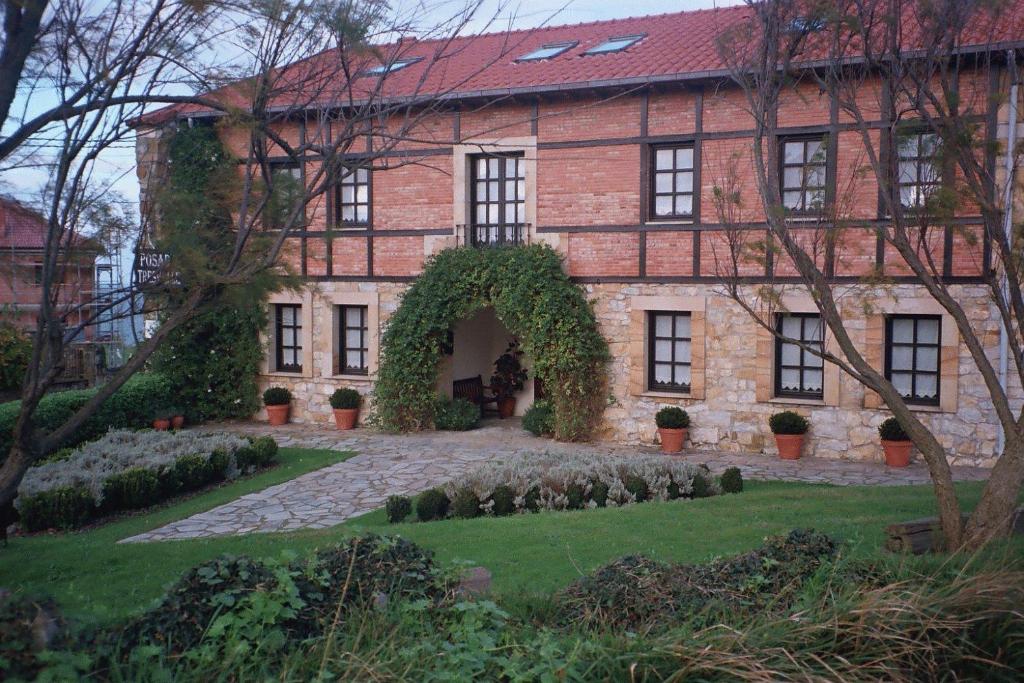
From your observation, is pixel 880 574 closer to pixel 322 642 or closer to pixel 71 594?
pixel 322 642

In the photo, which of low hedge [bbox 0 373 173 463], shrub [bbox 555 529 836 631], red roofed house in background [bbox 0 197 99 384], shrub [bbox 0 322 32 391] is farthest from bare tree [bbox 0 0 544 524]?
shrub [bbox 0 322 32 391]

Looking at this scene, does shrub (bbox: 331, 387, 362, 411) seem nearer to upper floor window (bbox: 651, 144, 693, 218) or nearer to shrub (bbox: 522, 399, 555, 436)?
shrub (bbox: 522, 399, 555, 436)

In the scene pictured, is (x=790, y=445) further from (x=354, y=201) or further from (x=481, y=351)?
(x=354, y=201)

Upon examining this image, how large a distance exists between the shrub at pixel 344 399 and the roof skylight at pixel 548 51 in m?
6.49

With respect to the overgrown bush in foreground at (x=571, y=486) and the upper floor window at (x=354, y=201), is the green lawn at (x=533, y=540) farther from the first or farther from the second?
the upper floor window at (x=354, y=201)

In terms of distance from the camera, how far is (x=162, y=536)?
938 centimetres

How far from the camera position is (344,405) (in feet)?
54.3

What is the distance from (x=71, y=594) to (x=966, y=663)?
5059 mm

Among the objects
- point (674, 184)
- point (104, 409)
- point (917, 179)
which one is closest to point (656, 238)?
point (674, 184)

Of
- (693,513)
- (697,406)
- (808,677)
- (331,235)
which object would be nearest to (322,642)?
(808,677)

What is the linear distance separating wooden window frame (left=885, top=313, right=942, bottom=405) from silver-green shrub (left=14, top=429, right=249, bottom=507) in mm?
8995

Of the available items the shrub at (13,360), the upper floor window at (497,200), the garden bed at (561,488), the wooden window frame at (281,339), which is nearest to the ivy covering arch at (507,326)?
the upper floor window at (497,200)

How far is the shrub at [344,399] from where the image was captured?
16.5 m

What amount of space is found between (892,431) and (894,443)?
0.17 meters
